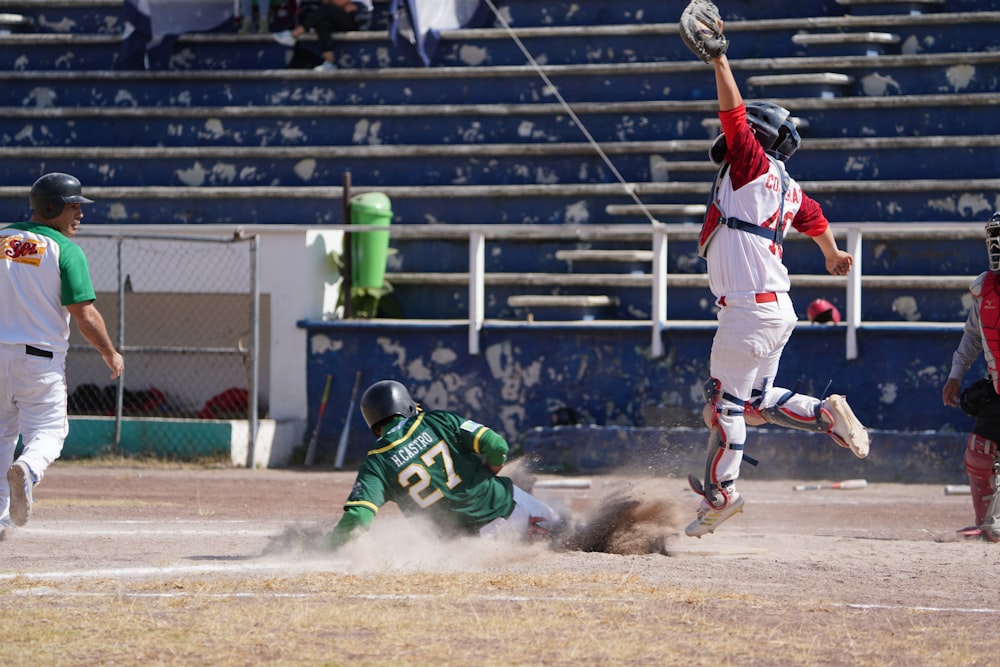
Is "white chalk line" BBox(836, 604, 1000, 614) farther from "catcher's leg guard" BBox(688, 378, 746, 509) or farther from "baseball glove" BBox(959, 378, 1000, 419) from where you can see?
"baseball glove" BBox(959, 378, 1000, 419)

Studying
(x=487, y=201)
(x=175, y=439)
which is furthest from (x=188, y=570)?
(x=487, y=201)

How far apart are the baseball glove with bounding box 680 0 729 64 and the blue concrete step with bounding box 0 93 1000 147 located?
9595 mm

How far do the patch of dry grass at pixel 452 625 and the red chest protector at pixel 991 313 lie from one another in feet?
10.2

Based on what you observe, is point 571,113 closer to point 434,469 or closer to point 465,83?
point 465,83

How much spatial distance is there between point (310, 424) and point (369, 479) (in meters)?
7.85

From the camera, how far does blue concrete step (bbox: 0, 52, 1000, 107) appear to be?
55.6 ft

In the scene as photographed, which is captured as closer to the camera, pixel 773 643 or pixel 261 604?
pixel 773 643

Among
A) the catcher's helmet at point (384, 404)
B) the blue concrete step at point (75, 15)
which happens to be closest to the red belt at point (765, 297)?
the catcher's helmet at point (384, 404)

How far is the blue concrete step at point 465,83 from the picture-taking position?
16938 millimetres

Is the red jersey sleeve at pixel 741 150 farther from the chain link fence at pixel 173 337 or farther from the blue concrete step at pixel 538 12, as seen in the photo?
the blue concrete step at pixel 538 12

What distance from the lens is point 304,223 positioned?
17.8m

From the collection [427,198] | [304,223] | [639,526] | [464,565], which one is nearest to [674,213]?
[427,198]

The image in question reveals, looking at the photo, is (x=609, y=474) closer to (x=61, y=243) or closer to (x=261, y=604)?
(x=61, y=243)

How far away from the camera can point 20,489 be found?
802 centimetres
